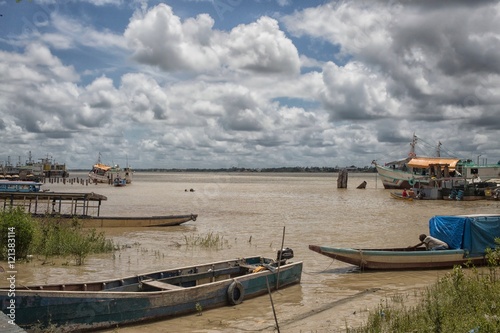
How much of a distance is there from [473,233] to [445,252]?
1.26 metres

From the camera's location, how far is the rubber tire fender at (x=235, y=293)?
10.5 m

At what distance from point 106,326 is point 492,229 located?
12271 mm

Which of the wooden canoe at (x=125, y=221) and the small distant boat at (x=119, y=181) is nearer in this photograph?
the wooden canoe at (x=125, y=221)

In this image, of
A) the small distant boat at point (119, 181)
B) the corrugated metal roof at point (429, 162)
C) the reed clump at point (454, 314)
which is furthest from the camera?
the small distant boat at point (119, 181)

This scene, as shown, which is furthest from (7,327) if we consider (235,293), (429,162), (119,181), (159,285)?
(119,181)

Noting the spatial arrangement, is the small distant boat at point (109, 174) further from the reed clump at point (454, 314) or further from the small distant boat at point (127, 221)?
the reed clump at point (454, 314)

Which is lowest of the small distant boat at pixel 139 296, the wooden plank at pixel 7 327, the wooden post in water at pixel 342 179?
the small distant boat at pixel 139 296

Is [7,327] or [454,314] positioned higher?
[7,327]

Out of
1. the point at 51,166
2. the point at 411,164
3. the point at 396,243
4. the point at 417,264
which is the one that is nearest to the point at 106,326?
the point at 417,264

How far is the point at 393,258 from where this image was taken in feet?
46.0

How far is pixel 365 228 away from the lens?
84.8ft

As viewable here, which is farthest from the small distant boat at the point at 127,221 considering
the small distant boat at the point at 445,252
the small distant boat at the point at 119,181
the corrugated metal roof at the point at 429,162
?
the small distant boat at the point at 119,181

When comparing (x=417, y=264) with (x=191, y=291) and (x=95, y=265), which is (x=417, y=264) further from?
(x=95, y=265)

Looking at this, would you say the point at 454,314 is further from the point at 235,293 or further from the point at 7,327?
the point at 7,327
